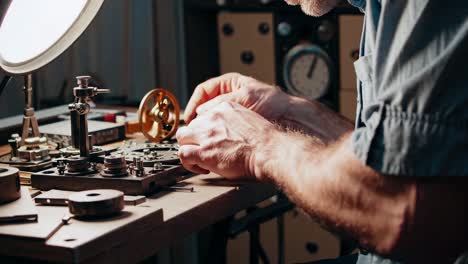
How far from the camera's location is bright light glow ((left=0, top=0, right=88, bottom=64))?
159cm

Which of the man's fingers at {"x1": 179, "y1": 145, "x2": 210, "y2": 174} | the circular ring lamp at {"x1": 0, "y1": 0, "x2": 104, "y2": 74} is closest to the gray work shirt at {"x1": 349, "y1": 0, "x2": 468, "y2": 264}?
the man's fingers at {"x1": 179, "y1": 145, "x2": 210, "y2": 174}

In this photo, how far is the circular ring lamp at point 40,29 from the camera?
1588mm

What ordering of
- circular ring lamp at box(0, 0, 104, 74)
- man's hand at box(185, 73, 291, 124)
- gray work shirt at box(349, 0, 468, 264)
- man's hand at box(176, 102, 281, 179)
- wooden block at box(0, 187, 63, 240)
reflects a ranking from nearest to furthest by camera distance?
gray work shirt at box(349, 0, 468, 264), wooden block at box(0, 187, 63, 240), man's hand at box(176, 102, 281, 179), circular ring lamp at box(0, 0, 104, 74), man's hand at box(185, 73, 291, 124)

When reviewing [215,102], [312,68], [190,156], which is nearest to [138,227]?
[190,156]

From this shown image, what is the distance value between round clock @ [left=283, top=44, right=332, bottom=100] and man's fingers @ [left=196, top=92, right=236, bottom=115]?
1438 millimetres

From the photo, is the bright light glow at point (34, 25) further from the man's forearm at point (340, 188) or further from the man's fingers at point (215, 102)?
the man's forearm at point (340, 188)

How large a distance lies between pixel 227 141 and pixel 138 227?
307 mm

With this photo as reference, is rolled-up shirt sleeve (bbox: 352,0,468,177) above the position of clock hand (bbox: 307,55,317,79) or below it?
above

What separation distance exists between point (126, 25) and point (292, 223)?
1.03 m

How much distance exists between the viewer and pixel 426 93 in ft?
3.60

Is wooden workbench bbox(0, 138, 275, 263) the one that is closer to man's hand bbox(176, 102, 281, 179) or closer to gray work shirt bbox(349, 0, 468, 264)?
man's hand bbox(176, 102, 281, 179)

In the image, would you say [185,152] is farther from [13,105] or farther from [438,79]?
[13,105]

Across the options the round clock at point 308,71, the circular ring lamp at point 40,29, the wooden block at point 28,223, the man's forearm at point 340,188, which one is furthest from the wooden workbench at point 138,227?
the round clock at point 308,71

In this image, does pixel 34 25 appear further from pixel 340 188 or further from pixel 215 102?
pixel 340 188
